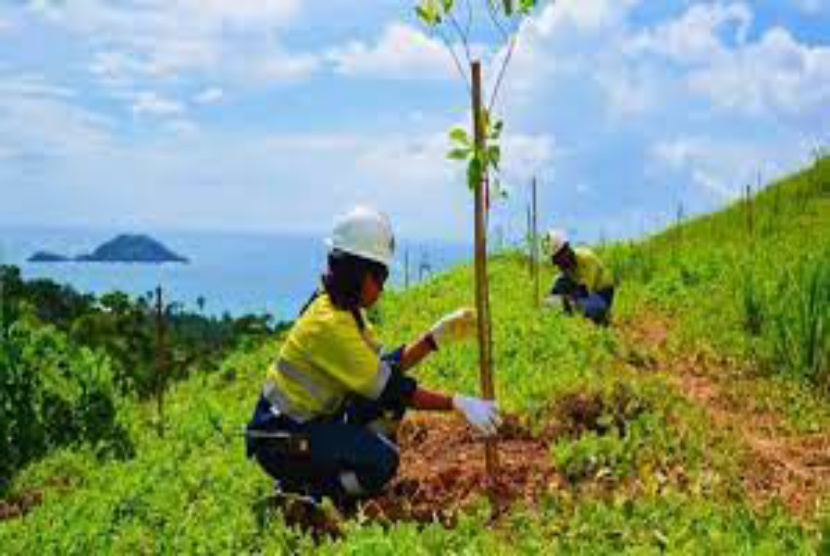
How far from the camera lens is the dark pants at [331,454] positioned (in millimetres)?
7738

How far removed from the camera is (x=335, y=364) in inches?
297

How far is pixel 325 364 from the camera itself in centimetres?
756

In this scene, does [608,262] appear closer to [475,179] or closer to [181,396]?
[181,396]

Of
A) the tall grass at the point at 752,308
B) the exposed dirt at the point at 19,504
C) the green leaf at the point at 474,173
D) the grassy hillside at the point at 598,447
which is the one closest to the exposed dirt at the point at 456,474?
the grassy hillside at the point at 598,447

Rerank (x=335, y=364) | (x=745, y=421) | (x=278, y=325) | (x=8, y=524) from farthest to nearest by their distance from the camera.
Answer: (x=278, y=325) < (x=745, y=421) < (x=8, y=524) < (x=335, y=364)

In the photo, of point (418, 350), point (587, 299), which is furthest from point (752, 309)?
point (418, 350)

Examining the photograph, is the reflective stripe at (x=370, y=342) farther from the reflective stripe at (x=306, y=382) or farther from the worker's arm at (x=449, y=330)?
the reflective stripe at (x=306, y=382)

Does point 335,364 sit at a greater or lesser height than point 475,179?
lesser

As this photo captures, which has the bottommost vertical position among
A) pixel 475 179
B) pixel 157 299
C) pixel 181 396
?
pixel 181 396

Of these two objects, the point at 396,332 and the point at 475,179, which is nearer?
the point at 475,179

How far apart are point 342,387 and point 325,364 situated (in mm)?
271

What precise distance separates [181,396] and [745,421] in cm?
696

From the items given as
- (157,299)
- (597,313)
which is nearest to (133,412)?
(157,299)

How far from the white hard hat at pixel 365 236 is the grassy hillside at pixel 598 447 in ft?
4.67
